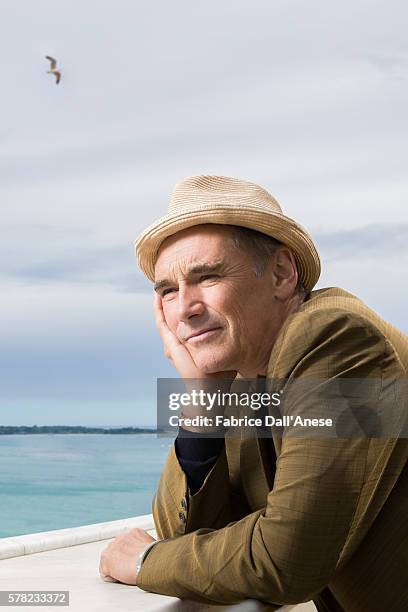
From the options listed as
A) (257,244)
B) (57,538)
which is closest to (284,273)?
(257,244)

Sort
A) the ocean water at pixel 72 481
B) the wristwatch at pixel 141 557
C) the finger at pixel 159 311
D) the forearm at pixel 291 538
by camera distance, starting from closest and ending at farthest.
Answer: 1. the forearm at pixel 291 538
2. the wristwatch at pixel 141 557
3. the finger at pixel 159 311
4. the ocean water at pixel 72 481

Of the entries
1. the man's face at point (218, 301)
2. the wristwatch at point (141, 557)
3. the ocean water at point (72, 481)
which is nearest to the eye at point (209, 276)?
the man's face at point (218, 301)

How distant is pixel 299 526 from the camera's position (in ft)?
4.93

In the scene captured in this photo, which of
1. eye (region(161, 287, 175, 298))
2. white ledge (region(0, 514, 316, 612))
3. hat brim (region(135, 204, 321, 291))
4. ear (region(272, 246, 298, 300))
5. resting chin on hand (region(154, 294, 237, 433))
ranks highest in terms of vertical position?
hat brim (region(135, 204, 321, 291))

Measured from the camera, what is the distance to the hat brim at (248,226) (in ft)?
5.74

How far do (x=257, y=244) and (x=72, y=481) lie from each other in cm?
1520

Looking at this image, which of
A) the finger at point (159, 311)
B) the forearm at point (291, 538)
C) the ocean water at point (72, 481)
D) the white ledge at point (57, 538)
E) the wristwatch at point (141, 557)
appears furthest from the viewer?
the ocean water at point (72, 481)

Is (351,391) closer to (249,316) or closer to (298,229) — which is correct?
(249,316)

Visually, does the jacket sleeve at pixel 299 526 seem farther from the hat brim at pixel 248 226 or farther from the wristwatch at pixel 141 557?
the hat brim at pixel 248 226

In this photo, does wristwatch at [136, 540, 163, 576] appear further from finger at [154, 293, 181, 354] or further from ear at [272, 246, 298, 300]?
ear at [272, 246, 298, 300]

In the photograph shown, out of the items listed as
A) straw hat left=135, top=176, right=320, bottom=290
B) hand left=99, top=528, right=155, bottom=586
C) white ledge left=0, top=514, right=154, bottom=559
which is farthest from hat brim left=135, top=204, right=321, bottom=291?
white ledge left=0, top=514, right=154, bottom=559

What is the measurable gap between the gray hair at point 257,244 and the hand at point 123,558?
0.55m

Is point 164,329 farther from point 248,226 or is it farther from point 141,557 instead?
point 141,557

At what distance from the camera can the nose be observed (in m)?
1.75
